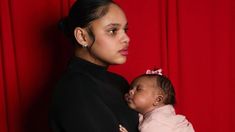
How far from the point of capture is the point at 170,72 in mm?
2283

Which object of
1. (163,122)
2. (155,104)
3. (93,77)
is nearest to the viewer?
(93,77)

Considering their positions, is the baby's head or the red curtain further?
the red curtain

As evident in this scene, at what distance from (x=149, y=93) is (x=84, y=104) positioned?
523 millimetres

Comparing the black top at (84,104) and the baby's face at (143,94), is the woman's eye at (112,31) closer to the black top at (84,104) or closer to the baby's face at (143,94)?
the black top at (84,104)

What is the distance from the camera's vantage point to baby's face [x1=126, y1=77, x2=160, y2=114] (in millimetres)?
1517

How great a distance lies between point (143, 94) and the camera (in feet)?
5.14

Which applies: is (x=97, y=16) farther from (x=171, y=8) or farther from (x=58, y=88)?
(x=171, y=8)

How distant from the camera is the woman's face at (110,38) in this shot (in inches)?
49.6

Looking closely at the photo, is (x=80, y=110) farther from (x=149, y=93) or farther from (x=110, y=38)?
(x=149, y=93)

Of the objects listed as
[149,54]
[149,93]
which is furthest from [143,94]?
[149,54]

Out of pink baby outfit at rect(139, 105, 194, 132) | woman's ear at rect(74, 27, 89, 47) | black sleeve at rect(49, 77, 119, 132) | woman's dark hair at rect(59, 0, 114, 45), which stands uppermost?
woman's dark hair at rect(59, 0, 114, 45)

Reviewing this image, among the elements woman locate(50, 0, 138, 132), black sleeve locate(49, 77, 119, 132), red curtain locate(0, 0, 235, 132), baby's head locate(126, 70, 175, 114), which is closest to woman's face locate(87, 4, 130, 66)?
woman locate(50, 0, 138, 132)

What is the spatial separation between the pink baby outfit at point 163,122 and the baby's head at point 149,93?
1.5 inches

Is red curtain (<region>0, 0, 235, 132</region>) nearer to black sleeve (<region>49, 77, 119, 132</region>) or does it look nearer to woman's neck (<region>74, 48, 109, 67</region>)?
→ woman's neck (<region>74, 48, 109, 67</region>)
